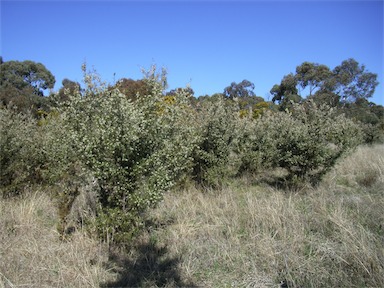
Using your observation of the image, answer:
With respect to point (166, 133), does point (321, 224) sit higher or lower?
lower

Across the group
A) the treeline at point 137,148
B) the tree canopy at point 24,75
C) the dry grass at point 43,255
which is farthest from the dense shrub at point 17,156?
the tree canopy at point 24,75

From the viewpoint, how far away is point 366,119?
30953mm

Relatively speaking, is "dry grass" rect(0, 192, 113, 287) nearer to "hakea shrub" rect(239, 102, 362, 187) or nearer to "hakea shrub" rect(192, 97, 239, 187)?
"hakea shrub" rect(192, 97, 239, 187)

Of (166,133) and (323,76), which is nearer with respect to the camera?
(166,133)

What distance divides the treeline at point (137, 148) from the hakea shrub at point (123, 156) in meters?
0.01

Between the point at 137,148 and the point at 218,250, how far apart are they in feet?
6.05

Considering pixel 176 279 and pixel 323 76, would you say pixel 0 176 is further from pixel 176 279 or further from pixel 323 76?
pixel 323 76

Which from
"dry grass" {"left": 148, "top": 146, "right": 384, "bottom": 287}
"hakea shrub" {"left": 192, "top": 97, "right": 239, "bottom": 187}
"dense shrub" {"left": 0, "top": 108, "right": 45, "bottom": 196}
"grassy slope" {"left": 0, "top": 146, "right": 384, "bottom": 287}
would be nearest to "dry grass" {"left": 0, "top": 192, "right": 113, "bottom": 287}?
"grassy slope" {"left": 0, "top": 146, "right": 384, "bottom": 287}

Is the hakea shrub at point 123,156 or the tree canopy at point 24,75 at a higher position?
the tree canopy at point 24,75

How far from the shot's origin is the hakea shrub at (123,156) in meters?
4.43

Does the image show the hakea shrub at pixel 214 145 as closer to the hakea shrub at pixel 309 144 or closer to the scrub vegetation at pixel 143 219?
the scrub vegetation at pixel 143 219

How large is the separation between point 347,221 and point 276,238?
1.02 metres

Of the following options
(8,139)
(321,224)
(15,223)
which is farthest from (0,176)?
(321,224)

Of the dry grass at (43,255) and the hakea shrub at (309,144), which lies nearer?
the dry grass at (43,255)
